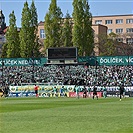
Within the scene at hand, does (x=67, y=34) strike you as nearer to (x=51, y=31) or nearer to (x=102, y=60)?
(x=51, y=31)

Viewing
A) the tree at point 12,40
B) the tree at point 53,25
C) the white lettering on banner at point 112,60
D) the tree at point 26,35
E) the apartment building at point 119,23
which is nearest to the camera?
the white lettering on banner at point 112,60

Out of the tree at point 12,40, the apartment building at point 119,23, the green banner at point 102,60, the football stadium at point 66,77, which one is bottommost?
the football stadium at point 66,77

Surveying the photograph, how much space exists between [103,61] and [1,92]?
22689 millimetres

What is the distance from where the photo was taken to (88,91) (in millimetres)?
65938

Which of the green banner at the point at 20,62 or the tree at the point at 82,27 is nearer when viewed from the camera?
the green banner at the point at 20,62

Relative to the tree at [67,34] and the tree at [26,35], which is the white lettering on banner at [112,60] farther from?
the tree at [67,34]

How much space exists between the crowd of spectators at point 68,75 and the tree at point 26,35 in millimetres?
11131

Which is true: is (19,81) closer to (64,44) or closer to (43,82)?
(43,82)

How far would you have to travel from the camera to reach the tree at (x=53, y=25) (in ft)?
318

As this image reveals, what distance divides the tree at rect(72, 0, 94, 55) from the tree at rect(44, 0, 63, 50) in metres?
3.42

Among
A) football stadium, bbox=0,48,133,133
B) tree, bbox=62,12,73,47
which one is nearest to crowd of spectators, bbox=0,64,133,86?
football stadium, bbox=0,48,133,133

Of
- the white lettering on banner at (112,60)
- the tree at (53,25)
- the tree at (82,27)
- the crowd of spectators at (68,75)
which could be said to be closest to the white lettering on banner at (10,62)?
the crowd of spectators at (68,75)

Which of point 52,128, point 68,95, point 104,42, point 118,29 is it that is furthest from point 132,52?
point 52,128

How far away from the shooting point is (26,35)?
317 ft
